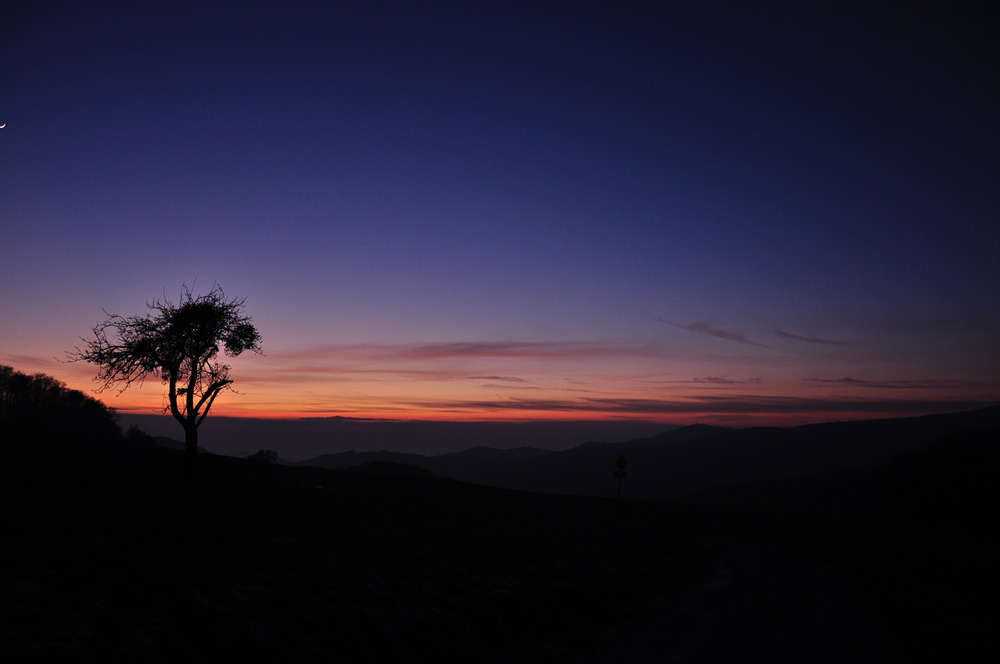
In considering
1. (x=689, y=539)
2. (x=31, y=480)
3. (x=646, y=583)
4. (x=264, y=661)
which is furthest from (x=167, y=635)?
(x=689, y=539)

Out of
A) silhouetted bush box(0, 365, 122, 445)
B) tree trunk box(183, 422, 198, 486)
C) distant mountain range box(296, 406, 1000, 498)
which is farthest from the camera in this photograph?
distant mountain range box(296, 406, 1000, 498)

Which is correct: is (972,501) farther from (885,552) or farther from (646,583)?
(646,583)

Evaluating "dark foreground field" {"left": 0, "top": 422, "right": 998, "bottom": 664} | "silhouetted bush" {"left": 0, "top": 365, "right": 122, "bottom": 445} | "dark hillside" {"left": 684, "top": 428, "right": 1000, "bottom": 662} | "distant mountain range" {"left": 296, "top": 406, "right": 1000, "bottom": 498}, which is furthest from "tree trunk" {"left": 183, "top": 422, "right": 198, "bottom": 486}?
"distant mountain range" {"left": 296, "top": 406, "right": 1000, "bottom": 498}

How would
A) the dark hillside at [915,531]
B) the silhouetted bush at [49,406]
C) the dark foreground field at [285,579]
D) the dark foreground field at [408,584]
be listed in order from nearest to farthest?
the dark foreground field at [285,579], the dark foreground field at [408,584], the dark hillside at [915,531], the silhouetted bush at [49,406]

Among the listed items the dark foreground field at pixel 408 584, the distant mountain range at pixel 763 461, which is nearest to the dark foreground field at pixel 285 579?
the dark foreground field at pixel 408 584

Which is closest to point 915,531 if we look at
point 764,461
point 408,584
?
point 408,584

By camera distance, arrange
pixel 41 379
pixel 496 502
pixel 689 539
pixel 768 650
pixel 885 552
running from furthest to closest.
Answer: pixel 41 379 → pixel 496 502 → pixel 689 539 → pixel 885 552 → pixel 768 650

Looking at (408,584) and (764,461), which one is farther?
(764,461)

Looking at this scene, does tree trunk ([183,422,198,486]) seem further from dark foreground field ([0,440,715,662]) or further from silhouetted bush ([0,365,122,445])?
silhouetted bush ([0,365,122,445])

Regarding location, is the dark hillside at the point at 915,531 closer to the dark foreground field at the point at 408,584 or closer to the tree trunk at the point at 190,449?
the dark foreground field at the point at 408,584

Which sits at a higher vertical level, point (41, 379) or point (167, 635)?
point (41, 379)

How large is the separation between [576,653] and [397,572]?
185 inches

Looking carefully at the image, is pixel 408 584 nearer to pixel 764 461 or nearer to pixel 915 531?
pixel 915 531

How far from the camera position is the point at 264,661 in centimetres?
792
